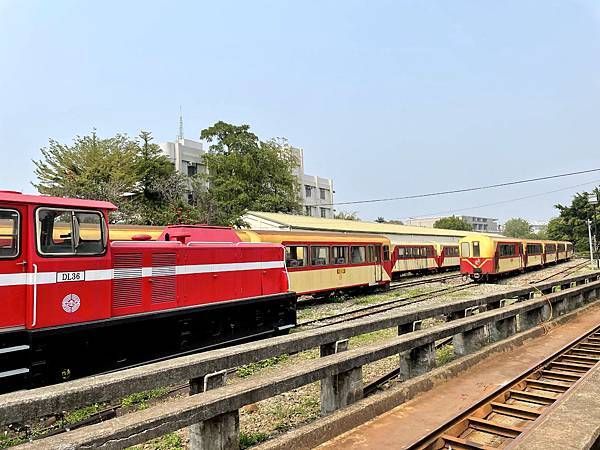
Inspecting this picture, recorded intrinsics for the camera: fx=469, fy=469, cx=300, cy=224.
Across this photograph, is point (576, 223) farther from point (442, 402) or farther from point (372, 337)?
point (442, 402)

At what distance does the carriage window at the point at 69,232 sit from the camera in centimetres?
659

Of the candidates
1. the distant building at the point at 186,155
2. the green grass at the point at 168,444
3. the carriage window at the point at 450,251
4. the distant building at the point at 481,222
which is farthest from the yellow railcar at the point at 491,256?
the distant building at the point at 481,222

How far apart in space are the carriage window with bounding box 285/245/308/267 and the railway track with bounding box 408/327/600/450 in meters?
10.1

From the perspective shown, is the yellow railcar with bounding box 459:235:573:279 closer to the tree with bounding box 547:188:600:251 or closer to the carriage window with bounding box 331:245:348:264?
the carriage window with bounding box 331:245:348:264

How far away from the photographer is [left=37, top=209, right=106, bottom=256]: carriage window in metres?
6.59

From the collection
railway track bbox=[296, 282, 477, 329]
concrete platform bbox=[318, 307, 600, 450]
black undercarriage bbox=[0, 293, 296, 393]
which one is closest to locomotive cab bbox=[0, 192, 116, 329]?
black undercarriage bbox=[0, 293, 296, 393]

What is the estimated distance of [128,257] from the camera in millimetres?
7781

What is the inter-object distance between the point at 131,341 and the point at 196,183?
125 ft

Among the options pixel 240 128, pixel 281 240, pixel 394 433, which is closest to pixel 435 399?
pixel 394 433

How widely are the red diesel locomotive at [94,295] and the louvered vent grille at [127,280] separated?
2cm

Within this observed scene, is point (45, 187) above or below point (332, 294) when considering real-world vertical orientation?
above

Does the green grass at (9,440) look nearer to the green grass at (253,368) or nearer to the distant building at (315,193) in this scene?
the green grass at (253,368)

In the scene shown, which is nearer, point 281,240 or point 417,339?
point 417,339

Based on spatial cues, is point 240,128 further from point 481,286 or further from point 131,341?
point 131,341
